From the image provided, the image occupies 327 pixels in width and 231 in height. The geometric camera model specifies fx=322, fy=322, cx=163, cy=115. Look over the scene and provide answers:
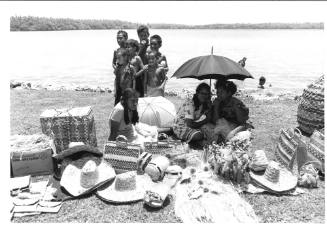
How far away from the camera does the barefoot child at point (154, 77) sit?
25.6 ft

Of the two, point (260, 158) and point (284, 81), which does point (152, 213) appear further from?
point (284, 81)

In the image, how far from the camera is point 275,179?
497 cm

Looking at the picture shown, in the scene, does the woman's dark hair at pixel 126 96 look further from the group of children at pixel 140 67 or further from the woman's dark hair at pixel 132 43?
the woman's dark hair at pixel 132 43

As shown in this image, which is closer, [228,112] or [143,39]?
[228,112]

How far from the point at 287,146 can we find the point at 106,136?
384 cm

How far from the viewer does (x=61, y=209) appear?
174 inches

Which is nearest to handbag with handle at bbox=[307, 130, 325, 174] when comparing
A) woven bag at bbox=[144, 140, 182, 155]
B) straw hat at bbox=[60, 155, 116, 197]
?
woven bag at bbox=[144, 140, 182, 155]

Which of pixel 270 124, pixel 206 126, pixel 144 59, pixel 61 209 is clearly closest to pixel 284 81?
pixel 270 124

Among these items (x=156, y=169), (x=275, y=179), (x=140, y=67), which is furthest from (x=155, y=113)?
(x=275, y=179)

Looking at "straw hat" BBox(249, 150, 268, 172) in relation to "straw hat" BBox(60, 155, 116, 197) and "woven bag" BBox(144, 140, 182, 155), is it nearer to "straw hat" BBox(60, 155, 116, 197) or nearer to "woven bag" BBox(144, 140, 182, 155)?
"woven bag" BBox(144, 140, 182, 155)

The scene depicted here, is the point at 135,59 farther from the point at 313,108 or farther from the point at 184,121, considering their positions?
the point at 313,108

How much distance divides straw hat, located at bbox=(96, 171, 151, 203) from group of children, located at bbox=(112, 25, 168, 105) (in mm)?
3101

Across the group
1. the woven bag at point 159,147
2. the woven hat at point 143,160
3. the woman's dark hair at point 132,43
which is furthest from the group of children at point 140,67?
the woven hat at point 143,160

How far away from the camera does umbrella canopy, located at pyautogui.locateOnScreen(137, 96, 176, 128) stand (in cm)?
682
